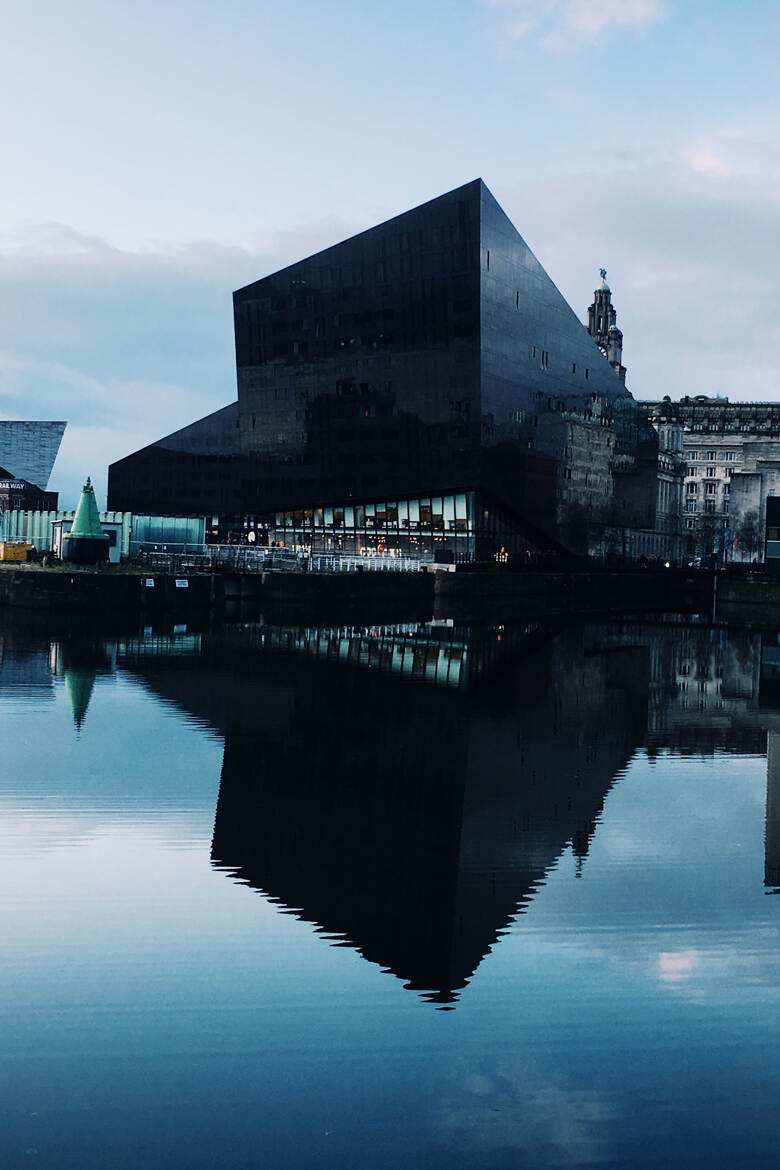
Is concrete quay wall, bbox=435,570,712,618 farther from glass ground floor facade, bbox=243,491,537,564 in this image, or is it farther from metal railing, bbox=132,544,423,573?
glass ground floor facade, bbox=243,491,537,564

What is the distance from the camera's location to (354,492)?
350 ft

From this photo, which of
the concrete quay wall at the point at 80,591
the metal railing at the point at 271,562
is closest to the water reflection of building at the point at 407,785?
the concrete quay wall at the point at 80,591

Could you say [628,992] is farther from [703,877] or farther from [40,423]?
[40,423]

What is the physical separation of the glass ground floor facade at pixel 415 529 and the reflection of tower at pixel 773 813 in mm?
81620

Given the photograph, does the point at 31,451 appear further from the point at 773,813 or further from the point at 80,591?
the point at 773,813

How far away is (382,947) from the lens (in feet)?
42.9

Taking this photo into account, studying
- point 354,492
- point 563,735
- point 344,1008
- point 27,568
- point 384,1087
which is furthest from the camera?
point 354,492

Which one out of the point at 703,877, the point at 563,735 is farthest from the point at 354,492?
the point at 703,877

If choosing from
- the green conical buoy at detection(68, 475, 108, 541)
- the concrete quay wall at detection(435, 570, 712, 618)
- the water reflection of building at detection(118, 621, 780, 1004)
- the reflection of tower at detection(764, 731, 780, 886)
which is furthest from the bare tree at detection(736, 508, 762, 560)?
the reflection of tower at detection(764, 731, 780, 886)

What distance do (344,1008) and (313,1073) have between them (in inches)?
55.4

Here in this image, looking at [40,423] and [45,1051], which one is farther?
[40,423]

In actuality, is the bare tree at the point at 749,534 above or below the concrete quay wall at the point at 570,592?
above

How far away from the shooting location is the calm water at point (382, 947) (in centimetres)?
923

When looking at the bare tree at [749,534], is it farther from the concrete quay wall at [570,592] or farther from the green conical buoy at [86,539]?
the green conical buoy at [86,539]
